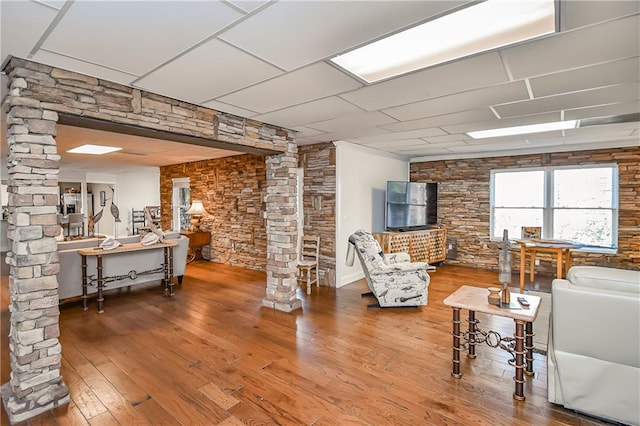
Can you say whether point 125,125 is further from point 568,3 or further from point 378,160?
point 378,160

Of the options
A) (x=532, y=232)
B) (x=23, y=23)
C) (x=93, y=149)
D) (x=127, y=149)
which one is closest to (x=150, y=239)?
(x=127, y=149)

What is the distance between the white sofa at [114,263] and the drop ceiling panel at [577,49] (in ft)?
16.6

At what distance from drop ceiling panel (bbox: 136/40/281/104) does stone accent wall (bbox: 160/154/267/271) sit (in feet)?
11.8

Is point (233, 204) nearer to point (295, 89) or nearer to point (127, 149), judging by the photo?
point (127, 149)

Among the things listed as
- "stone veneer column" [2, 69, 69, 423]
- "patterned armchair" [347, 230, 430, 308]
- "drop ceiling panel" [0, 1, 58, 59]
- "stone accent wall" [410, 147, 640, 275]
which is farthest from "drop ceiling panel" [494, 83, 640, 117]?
"stone veneer column" [2, 69, 69, 423]

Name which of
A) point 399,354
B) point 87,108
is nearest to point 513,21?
point 399,354

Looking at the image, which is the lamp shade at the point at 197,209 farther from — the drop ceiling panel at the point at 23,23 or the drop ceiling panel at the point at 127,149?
the drop ceiling panel at the point at 23,23

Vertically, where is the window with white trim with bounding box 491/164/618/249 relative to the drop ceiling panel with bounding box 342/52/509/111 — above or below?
below

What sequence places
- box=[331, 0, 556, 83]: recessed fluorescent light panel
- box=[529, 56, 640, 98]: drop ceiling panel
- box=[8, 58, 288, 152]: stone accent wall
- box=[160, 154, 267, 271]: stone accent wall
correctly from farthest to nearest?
1. box=[160, 154, 267, 271]: stone accent wall
2. box=[529, 56, 640, 98]: drop ceiling panel
3. box=[8, 58, 288, 152]: stone accent wall
4. box=[331, 0, 556, 83]: recessed fluorescent light panel

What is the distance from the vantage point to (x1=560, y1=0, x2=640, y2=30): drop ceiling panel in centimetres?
159

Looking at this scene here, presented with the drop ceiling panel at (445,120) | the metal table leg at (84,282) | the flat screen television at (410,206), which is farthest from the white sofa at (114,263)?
the drop ceiling panel at (445,120)

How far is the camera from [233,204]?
7070 mm

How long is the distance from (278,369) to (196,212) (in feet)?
17.3

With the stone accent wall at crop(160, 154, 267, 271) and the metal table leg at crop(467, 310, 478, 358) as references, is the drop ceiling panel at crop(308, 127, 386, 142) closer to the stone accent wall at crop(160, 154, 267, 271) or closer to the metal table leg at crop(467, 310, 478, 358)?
the stone accent wall at crop(160, 154, 267, 271)
